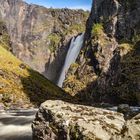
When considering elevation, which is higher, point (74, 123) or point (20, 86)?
point (74, 123)

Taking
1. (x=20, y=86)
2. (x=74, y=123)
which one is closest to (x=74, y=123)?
(x=74, y=123)

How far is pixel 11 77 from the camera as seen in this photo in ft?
524

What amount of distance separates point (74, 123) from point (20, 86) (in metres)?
129

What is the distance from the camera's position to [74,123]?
2847 cm

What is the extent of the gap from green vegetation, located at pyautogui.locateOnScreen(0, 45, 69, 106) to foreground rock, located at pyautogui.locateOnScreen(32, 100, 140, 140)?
319ft

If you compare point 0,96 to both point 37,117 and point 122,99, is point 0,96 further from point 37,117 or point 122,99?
point 37,117

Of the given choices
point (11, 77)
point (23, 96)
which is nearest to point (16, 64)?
point (11, 77)

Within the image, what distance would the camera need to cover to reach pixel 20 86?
15550 centimetres

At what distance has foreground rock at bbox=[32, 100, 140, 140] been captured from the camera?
1075 inches

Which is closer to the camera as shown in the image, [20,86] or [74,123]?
[74,123]

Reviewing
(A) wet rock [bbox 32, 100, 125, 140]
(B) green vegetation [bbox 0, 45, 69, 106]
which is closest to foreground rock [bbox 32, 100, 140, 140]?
(A) wet rock [bbox 32, 100, 125, 140]

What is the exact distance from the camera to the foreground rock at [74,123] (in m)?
27.3

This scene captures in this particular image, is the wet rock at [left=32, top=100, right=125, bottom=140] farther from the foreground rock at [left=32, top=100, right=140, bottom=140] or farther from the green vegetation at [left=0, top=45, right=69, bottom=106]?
the green vegetation at [left=0, top=45, right=69, bottom=106]

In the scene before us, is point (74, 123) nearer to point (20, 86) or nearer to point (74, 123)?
point (74, 123)
